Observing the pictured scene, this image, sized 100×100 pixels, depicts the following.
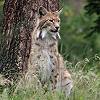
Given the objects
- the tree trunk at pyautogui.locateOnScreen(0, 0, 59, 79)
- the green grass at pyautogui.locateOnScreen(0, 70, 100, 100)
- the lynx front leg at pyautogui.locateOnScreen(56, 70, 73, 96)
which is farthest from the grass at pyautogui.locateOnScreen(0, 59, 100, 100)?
the tree trunk at pyautogui.locateOnScreen(0, 0, 59, 79)

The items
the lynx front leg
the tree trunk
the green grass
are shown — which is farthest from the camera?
the lynx front leg

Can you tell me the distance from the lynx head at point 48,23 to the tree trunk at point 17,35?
0.63ft

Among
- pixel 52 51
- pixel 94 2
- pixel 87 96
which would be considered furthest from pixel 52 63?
pixel 94 2

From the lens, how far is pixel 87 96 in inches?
379

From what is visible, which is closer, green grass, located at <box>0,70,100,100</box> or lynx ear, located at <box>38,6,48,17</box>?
green grass, located at <box>0,70,100,100</box>

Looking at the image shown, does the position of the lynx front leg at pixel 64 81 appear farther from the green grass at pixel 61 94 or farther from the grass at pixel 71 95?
the green grass at pixel 61 94

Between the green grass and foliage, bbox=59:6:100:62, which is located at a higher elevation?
foliage, bbox=59:6:100:62

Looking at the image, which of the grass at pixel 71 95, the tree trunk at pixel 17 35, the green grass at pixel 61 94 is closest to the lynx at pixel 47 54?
the tree trunk at pixel 17 35

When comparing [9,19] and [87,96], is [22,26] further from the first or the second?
[87,96]

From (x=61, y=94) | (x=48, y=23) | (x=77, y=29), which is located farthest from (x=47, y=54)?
(x=77, y=29)

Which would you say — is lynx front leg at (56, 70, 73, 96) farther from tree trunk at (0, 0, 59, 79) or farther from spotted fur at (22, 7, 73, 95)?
tree trunk at (0, 0, 59, 79)

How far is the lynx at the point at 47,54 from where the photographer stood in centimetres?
1111

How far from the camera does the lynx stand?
11.1m

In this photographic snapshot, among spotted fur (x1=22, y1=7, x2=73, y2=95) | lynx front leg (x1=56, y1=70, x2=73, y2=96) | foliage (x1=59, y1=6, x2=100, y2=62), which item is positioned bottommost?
lynx front leg (x1=56, y1=70, x2=73, y2=96)
